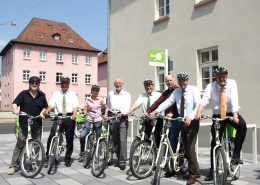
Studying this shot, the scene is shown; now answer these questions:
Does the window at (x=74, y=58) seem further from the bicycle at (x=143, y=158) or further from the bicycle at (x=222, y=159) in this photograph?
the bicycle at (x=222, y=159)

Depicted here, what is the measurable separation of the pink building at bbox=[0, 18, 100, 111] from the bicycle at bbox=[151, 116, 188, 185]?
46463 mm

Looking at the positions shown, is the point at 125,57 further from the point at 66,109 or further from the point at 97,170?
the point at 97,170

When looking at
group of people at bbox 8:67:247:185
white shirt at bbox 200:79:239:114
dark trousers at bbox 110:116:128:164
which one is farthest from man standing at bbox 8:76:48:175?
white shirt at bbox 200:79:239:114

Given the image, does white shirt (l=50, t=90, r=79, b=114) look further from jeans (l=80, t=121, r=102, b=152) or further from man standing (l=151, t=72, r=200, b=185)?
man standing (l=151, t=72, r=200, b=185)

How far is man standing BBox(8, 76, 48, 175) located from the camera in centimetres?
716

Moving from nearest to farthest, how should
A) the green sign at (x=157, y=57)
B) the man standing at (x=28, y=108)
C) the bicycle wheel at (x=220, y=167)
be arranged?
1. the bicycle wheel at (x=220, y=167)
2. the man standing at (x=28, y=108)
3. the green sign at (x=157, y=57)

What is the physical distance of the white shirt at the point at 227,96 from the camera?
19.5 feet

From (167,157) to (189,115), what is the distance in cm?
82

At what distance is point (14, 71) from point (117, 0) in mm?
36015

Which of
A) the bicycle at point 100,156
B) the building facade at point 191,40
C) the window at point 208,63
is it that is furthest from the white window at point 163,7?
the bicycle at point 100,156

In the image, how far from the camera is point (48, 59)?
173 feet

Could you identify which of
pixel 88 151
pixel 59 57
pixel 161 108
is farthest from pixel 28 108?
pixel 59 57

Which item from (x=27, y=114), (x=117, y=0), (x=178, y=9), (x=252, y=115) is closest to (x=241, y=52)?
(x=252, y=115)

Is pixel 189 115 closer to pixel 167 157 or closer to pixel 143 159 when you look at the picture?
pixel 167 157
